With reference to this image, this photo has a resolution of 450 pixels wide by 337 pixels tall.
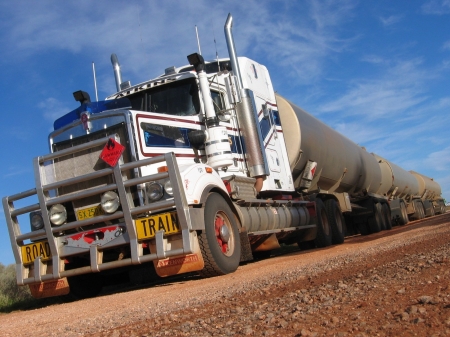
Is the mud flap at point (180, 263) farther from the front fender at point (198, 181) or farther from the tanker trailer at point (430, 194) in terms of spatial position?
the tanker trailer at point (430, 194)

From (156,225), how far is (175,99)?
2.55m

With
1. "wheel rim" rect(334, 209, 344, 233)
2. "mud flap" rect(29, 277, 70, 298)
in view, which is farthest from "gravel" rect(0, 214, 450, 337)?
"wheel rim" rect(334, 209, 344, 233)

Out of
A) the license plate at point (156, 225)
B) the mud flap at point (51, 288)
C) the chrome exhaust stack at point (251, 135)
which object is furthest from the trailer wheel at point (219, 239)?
the mud flap at point (51, 288)

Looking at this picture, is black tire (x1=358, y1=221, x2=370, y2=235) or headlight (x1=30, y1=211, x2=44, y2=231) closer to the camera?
headlight (x1=30, y1=211, x2=44, y2=231)

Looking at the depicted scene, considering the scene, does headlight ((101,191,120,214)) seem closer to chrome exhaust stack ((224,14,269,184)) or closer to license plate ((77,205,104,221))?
license plate ((77,205,104,221))

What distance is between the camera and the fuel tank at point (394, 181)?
20.6 metres

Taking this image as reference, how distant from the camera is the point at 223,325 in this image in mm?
3410

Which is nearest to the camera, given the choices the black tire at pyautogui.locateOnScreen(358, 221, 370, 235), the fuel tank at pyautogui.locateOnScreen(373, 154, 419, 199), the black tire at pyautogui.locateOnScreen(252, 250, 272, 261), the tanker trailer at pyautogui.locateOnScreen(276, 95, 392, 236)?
the tanker trailer at pyautogui.locateOnScreen(276, 95, 392, 236)

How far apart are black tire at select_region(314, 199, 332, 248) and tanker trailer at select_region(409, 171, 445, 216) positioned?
57.5 ft

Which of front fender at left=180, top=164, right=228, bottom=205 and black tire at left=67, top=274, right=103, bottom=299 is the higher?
front fender at left=180, top=164, right=228, bottom=205

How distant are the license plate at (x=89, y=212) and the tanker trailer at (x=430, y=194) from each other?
79.1ft

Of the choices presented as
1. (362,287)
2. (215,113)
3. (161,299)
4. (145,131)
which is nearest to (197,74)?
(215,113)

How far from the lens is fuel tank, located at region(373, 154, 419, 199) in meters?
20.6

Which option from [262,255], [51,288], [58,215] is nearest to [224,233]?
[58,215]
